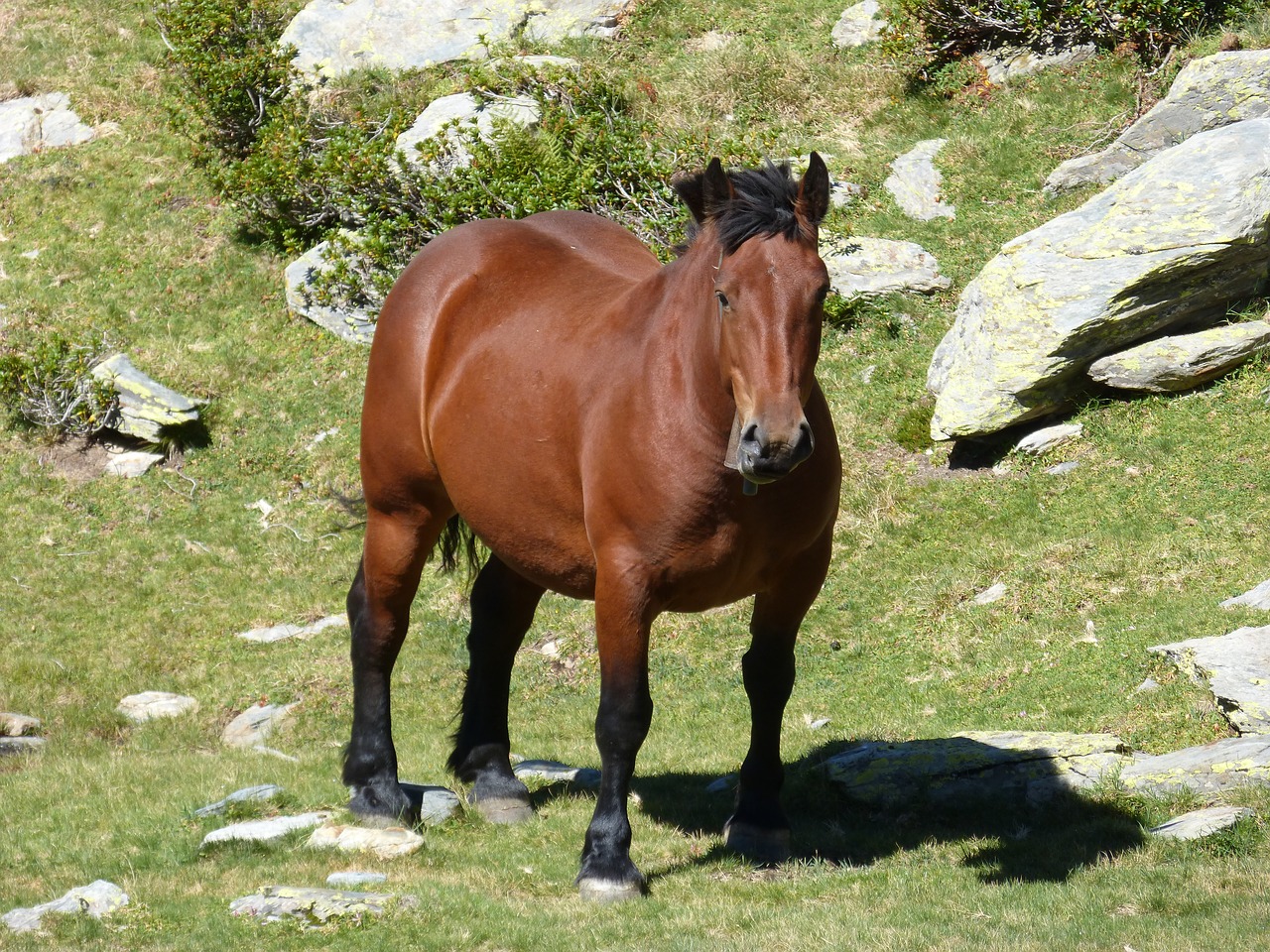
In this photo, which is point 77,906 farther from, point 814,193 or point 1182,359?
point 1182,359

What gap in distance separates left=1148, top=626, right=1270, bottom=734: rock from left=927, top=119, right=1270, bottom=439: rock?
3.75 m

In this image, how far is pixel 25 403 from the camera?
14977 millimetres

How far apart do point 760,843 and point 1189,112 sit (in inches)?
400

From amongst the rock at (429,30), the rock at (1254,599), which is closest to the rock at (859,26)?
the rock at (429,30)

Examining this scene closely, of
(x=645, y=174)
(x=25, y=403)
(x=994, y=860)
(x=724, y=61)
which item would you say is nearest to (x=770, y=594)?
(x=994, y=860)

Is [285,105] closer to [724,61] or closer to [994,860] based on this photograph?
[724,61]

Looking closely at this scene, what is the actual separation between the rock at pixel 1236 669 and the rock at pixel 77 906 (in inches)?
217

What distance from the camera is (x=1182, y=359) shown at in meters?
10.9

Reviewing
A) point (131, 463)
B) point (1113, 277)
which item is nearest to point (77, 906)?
point (1113, 277)

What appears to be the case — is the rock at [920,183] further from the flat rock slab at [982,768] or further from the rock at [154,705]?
the rock at [154,705]

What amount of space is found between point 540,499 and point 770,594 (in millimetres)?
1154

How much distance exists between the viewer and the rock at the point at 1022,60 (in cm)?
1603

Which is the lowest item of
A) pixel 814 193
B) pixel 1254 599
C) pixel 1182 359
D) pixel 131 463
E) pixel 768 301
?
pixel 131 463

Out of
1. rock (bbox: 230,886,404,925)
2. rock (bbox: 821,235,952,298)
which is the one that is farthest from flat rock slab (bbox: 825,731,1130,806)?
rock (bbox: 821,235,952,298)
